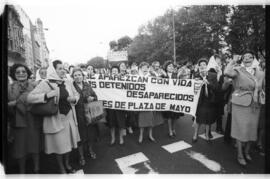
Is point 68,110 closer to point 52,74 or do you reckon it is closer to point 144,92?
point 52,74

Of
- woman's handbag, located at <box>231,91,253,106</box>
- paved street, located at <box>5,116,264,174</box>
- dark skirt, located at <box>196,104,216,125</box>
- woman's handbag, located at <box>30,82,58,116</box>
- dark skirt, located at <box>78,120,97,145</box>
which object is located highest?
woman's handbag, located at <box>231,91,253,106</box>

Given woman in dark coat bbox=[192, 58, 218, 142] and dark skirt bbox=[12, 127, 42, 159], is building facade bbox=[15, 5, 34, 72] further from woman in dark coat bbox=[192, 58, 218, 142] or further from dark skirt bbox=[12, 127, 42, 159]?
woman in dark coat bbox=[192, 58, 218, 142]

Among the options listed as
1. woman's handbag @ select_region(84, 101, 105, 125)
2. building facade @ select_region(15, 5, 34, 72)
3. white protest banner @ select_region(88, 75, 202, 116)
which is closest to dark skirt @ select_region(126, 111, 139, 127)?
white protest banner @ select_region(88, 75, 202, 116)

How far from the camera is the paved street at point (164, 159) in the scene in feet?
9.22

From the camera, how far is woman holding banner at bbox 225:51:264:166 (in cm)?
271

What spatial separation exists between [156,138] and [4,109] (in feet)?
9.91

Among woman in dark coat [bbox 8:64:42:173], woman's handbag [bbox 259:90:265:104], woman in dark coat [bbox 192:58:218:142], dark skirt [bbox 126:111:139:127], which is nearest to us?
woman in dark coat [bbox 8:64:42:173]

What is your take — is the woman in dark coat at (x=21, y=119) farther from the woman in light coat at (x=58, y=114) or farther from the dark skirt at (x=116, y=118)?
the dark skirt at (x=116, y=118)

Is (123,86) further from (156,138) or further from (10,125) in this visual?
(10,125)

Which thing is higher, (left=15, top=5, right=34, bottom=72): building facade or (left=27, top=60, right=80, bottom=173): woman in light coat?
(left=15, top=5, right=34, bottom=72): building facade

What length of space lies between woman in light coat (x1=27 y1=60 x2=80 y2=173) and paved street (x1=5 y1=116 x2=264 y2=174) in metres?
0.58

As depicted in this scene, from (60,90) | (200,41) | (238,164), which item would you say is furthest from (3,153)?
(200,41)

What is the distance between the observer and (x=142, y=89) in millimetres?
3717

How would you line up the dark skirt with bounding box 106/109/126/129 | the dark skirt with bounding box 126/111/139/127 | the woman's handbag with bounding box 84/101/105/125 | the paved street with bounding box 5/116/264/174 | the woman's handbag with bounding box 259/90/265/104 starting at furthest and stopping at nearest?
the dark skirt with bounding box 126/111/139/127 → the dark skirt with bounding box 106/109/126/129 → the woman's handbag with bounding box 84/101/105/125 → the paved street with bounding box 5/116/264/174 → the woman's handbag with bounding box 259/90/265/104
